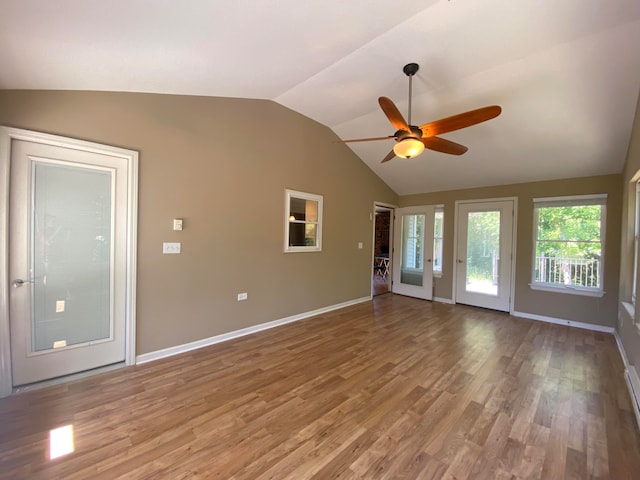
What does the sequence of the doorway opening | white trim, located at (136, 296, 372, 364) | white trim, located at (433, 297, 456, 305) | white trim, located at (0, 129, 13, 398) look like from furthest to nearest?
1. the doorway opening
2. white trim, located at (433, 297, 456, 305)
3. white trim, located at (136, 296, 372, 364)
4. white trim, located at (0, 129, 13, 398)

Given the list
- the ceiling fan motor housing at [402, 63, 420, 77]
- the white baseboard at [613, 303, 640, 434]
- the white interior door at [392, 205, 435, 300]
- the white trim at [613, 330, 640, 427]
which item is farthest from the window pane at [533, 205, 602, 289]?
the ceiling fan motor housing at [402, 63, 420, 77]

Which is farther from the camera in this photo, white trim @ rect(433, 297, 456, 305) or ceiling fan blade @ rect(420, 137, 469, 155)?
white trim @ rect(433, 297, 456, 305)

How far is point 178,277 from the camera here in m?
2.95

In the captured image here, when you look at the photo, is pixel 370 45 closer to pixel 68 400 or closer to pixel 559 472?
pixel 559 472

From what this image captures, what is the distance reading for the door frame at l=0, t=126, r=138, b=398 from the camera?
6.74ft

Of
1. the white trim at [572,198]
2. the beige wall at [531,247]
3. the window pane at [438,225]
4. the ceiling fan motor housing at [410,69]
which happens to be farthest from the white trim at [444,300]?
the ceiling fan motor housing at [410,69]

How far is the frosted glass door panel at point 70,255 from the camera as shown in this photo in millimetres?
2266

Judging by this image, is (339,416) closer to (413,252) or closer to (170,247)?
(170,247)

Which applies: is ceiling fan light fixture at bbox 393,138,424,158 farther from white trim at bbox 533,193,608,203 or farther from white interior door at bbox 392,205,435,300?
white interior door at bbox 392,205,435,300

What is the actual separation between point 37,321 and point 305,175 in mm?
3418

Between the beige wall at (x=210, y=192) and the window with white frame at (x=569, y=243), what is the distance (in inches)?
141

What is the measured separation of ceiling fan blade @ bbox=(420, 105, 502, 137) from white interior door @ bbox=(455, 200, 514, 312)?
128 inches

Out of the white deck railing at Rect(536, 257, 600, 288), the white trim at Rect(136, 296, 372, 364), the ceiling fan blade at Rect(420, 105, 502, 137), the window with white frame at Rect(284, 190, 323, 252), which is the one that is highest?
the ceiling fan blade at Rect(420, 105, 502, 137)

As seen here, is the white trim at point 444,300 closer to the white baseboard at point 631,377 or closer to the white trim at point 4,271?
the white baseboard at point 631,377
